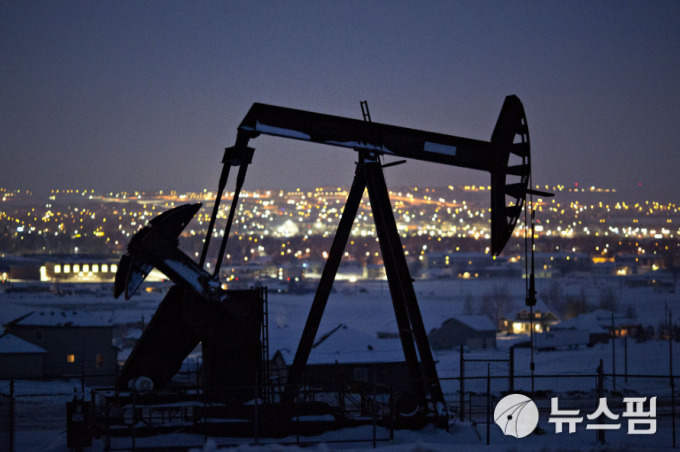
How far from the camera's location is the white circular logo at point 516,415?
485 inches

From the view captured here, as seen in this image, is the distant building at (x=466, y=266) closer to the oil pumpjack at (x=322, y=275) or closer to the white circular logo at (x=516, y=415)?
the white circular logo at (x=516, y=415)

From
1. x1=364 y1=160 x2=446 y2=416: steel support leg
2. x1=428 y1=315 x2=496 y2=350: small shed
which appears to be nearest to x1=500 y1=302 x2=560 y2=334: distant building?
x1=428 y1=315 x2=496 y2=350: small shed

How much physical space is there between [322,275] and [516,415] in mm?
3861

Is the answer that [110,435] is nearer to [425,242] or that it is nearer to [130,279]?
[130,279]

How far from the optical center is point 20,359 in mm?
27703

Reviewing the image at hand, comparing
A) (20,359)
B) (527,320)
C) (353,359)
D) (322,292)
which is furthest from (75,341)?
(527,320)

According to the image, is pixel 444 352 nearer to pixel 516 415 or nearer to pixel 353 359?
pixel 353 359

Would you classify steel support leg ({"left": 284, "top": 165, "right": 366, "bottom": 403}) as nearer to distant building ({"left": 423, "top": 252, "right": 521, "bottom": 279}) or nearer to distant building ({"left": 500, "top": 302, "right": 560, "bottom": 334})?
distant building ({"left": 500, "top": 302, "right": 560, "bottom": 334})

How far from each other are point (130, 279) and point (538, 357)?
88.3 feet

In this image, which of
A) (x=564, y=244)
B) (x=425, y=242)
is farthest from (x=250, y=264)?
(x=564, y=244)

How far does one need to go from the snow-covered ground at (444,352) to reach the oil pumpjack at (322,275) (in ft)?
3.45

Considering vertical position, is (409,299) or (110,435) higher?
(409,299)

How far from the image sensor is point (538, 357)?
35.3m

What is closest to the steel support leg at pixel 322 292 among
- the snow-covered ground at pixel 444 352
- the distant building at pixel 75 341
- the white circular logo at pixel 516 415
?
the snow-covered ground at pixel 444 352
